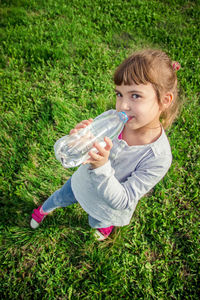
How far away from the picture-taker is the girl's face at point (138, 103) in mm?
1447

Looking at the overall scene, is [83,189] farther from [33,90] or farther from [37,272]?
[33,90]

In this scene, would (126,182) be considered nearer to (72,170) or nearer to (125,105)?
(125,105)

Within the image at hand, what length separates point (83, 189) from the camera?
5.60 ft

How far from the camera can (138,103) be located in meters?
1.44

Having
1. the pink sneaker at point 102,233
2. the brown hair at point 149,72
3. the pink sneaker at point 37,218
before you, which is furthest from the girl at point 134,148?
the pink sneaker at point 37,218

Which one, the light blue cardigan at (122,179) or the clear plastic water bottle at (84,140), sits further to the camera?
the clear plastic water bottle at (84,140)

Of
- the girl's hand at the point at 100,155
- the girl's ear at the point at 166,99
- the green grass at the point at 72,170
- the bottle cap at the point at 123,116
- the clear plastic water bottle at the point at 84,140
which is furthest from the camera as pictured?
the green grass at the point at 72,170

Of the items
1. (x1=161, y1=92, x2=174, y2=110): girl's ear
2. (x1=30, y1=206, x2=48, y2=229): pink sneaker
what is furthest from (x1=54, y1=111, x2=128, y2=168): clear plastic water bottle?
(x1=30, y1=206, x2=48, y2=229): pink sneaker

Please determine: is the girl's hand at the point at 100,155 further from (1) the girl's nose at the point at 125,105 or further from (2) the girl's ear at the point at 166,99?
(2) the girl's ear at the point at 166,99

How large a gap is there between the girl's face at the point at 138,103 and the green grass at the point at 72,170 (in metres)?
1.32

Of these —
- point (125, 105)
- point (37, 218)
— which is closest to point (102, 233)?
point (37, 218)

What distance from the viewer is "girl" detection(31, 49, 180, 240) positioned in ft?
4.39

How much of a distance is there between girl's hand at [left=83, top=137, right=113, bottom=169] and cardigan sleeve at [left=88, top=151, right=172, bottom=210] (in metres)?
0.03

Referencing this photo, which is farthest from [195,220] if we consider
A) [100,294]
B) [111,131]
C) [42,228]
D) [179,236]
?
[42,228]
